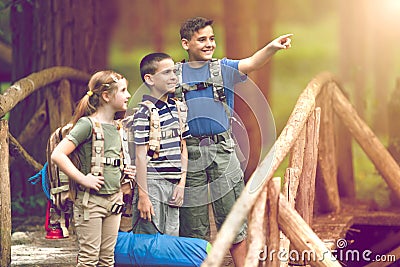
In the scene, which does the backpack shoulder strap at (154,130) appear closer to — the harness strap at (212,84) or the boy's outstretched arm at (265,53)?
the harness strap at (212,84)

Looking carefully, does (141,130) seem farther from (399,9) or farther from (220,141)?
(399,9)

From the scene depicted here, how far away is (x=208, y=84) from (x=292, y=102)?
16681 mm

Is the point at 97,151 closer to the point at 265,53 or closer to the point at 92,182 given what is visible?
the point at 92,182

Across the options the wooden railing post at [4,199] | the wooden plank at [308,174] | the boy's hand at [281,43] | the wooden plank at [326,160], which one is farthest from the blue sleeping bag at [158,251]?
the wooden plank at [326,160]

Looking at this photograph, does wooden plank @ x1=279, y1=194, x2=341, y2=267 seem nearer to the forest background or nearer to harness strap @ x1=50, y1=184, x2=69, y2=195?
harness strap @ x1=50, y1=184, x2=69, y2=195

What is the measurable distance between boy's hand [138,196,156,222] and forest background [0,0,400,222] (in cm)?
303

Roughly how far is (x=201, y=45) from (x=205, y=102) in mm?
324

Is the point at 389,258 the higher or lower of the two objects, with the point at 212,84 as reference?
lower

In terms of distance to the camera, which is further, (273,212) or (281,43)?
(281,43)

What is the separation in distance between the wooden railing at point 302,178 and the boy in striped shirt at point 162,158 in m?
0.50

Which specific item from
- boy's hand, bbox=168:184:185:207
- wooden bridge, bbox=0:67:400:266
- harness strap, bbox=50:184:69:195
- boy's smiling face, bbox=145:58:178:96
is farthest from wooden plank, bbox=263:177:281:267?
harness strap, bbox=50:184:69:195

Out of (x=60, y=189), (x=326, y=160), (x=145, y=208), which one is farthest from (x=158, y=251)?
(x=326, y=160)

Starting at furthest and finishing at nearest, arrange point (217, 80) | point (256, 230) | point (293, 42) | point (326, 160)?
point (293, 42), point (326, 160), point (217, 80), point (256, 230)

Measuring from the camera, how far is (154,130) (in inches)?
203
